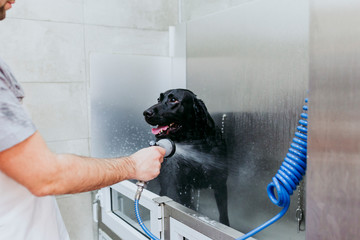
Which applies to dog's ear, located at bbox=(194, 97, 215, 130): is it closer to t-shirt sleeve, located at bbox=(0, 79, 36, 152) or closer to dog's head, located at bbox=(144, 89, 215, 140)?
dog's head, located at bbox=(144, 89, 215, 140)

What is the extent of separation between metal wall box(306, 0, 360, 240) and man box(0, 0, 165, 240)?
1.70 ft

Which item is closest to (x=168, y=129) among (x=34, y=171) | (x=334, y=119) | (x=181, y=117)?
(x=181, y=117)

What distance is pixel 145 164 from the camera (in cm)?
98

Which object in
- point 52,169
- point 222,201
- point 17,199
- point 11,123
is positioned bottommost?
point 222,201

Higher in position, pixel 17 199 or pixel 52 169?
pixel 52 169

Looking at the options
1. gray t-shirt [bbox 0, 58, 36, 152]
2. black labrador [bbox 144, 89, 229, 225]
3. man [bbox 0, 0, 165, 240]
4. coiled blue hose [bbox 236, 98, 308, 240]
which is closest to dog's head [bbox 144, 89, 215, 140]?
black labrador [bbox 144, 89, 229, 225]

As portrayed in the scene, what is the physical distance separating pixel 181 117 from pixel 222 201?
51 centimetres

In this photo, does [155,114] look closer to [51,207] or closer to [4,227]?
[51,207]

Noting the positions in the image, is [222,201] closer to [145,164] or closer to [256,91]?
[256,91]

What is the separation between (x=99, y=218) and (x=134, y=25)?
1.25 metres

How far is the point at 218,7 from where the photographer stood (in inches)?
76.6

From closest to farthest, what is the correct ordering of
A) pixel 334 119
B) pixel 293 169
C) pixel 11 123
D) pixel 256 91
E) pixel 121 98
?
pixel 334 119, pixel 11 123, pixel 293 169, pixel 256 91, pixel 121 98

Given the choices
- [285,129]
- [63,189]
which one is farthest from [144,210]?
[63,189]

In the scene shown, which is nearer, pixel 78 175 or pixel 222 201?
pixel 78 175
